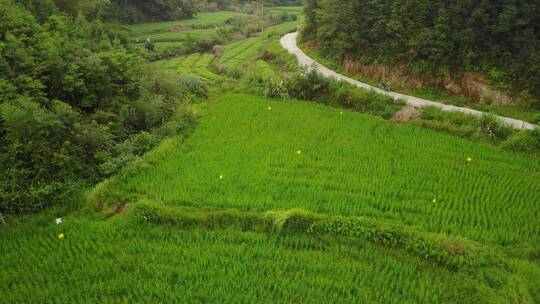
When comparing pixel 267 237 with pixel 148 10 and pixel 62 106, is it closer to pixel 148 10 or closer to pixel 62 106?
pixel 62 106

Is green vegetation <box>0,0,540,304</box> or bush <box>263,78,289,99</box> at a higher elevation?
bush <box>263,78,289,99</box>

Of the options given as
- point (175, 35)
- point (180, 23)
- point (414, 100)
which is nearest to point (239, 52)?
point (175, 35)

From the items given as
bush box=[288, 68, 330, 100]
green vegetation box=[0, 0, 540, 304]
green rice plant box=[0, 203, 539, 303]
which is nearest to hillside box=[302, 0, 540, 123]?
green vegetation box=[0, 0, 540, 304]

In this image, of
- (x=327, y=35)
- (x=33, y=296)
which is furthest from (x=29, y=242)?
(x=327, y=35)

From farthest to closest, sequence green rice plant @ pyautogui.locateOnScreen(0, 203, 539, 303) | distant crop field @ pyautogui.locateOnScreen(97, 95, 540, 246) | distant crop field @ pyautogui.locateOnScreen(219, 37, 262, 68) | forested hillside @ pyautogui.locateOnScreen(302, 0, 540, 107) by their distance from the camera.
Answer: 1. distant crop field @ pyautogui.locateOnScreen(219, 37, 262, 68)
2. forested hillside @ pyautogui.locateOnScreen(302, 0, 540, 107)
3. distant crop field @ pyautogui.locateOnScreen(97, 95, 540, 246)
4. green rice plant @ pyautogui.locateOnScreen(0, 203, 539, 303)

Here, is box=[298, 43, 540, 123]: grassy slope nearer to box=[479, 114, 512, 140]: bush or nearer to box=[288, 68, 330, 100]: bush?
box=[479, 114, 512, 140]: bush

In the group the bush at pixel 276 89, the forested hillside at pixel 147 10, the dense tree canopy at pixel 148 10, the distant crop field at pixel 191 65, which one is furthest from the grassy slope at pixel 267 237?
the dense tree canopy at pixel 148 10

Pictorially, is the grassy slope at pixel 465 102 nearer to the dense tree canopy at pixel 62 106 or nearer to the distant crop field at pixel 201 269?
the distant crop field at pixel 201 269
